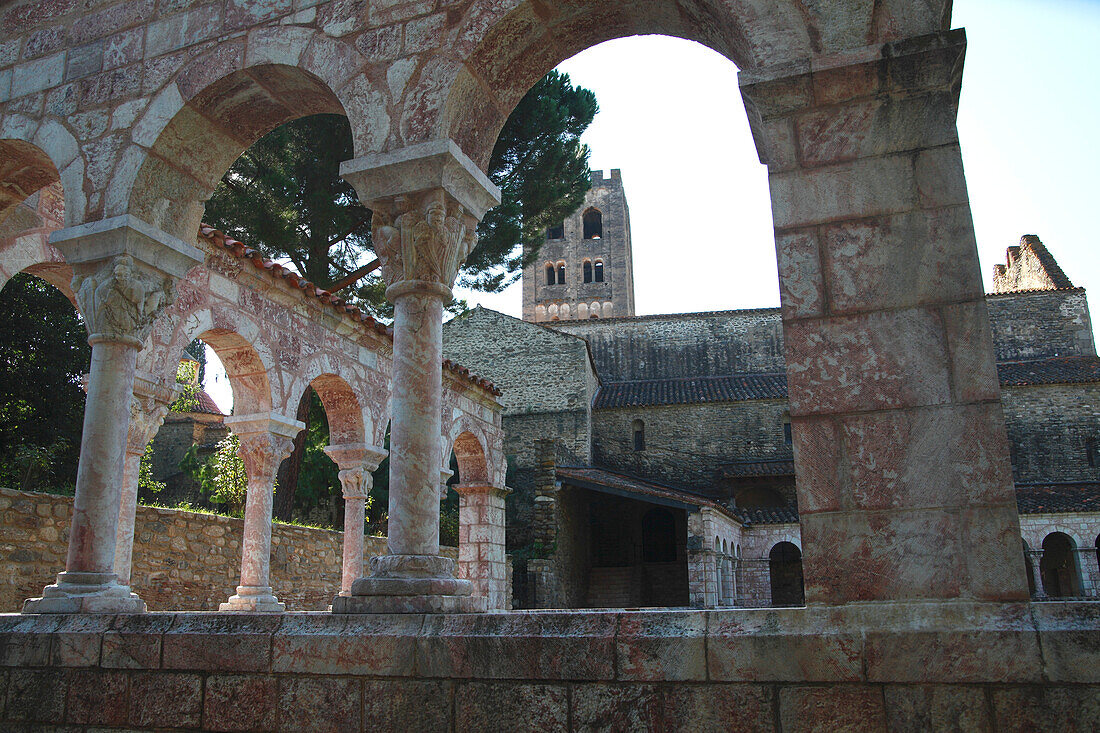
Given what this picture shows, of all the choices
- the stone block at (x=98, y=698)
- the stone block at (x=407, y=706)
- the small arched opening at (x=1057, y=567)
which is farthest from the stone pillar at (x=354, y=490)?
the small arched opening at (x=1057, y=567)

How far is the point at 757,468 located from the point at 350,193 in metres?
15.5

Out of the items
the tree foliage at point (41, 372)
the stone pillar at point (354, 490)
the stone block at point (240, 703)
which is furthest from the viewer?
the tree foliage at point (41, 372)

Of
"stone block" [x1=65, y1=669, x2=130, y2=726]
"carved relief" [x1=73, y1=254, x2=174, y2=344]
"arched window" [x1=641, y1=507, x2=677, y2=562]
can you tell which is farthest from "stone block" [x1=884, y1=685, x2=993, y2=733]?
"arched window" [x1=641, y1=507, x2=677, y2=562]

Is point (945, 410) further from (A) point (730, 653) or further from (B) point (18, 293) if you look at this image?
(B) point (18, 293)

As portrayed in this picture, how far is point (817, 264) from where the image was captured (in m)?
3.04

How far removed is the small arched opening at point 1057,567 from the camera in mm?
20734

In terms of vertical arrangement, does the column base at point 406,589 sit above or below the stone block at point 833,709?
above

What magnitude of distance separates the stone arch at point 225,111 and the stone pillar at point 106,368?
0.61 ft

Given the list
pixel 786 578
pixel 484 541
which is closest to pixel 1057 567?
pixel 786 578

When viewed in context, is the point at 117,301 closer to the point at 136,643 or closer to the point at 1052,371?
the point at 136,643

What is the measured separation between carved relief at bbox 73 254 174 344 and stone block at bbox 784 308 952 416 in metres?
3.29

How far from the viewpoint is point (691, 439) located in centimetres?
2547

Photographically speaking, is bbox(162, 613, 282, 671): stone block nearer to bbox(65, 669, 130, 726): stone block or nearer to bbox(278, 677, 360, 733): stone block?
bbox(278, 677, 360, 733): stone block

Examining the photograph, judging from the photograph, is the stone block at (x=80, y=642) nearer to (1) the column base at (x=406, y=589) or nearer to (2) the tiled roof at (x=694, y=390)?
(1) the column base at (x=406, y=589)
